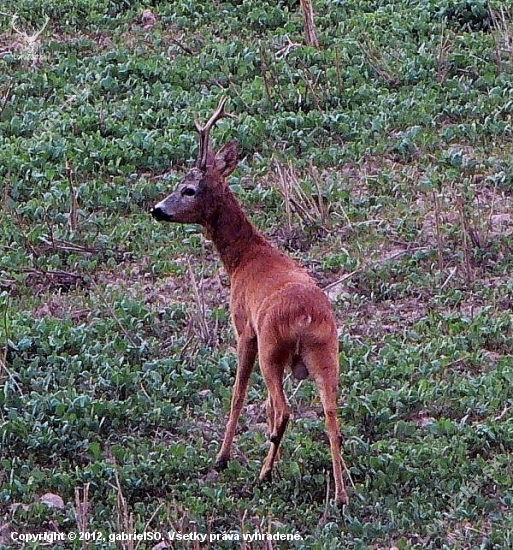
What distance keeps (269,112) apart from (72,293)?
3.07m

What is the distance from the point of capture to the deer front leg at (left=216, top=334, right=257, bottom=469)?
6934 millimetres

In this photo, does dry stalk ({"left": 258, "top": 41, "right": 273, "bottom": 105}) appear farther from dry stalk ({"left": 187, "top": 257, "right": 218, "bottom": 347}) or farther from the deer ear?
the deer ear

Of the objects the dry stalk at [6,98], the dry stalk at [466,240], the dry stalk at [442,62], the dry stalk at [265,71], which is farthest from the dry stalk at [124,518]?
the dry stalk at [442,62]

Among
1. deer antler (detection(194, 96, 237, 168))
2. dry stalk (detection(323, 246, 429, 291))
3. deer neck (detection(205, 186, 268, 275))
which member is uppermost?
deer antler (detection(194, 96, 237, 168))

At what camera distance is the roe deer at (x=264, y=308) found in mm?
6441

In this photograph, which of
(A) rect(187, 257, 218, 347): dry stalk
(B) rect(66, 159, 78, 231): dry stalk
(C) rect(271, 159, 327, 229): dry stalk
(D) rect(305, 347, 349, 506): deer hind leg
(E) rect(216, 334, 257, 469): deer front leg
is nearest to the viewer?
(D) rect(305, 347, 349, 506): deer hind leg

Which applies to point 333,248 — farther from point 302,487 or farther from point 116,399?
point 302,487

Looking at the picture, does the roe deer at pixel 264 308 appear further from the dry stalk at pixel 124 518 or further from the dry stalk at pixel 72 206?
the dry stalk at pixel 72 206

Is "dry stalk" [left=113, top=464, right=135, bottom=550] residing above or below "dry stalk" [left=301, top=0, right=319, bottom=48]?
below

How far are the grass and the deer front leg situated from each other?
0.11m

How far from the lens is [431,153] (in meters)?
10.8

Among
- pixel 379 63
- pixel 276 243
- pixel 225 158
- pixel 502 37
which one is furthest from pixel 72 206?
pixel 502 37

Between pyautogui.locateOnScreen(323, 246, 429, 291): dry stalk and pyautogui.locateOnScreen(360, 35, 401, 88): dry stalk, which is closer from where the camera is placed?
pyautogui.locateOnScreen(323, 246, 429, 291): dry stalk

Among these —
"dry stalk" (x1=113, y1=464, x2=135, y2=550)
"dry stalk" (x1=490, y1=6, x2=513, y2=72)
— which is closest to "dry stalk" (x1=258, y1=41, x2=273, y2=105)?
"dry stalk" (x1=490, y1=6, x2=513, y2=72)
